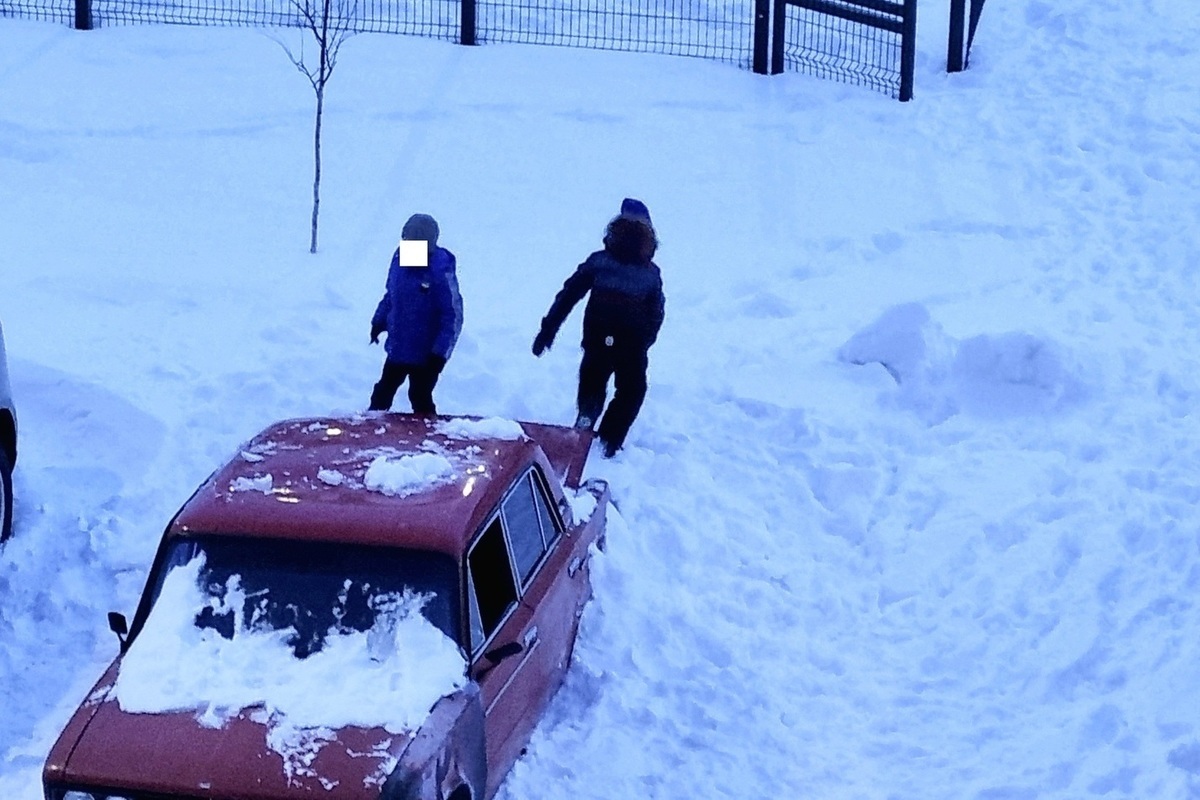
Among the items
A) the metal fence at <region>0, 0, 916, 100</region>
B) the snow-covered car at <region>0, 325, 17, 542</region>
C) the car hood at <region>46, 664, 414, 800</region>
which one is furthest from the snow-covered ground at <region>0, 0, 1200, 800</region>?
the car hood at <region>46, 664, 414, 800</region>

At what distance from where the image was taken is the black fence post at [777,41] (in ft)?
51.5

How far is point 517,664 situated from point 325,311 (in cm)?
519

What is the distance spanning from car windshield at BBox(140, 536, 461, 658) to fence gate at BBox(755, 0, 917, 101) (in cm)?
1028

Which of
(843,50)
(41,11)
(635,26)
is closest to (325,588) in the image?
(843,50)

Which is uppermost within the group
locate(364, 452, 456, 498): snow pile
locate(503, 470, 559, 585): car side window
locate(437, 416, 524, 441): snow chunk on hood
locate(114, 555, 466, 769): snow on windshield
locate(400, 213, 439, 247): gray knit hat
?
locate(400, 213, 439, 247): gray knit hat

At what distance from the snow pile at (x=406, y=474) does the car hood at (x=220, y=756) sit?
1.05 metres

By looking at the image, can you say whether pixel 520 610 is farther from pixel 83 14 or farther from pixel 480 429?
pixel 83 14

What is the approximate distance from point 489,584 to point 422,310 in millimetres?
2987

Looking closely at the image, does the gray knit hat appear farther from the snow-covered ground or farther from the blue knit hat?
the snow-covered ground

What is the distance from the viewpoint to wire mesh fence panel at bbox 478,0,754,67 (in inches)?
Result: 645

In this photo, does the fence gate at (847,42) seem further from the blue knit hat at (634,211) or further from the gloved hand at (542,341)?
the gloved hand at (542,341)

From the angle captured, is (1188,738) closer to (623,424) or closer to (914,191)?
(623,424)

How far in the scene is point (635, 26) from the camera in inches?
655

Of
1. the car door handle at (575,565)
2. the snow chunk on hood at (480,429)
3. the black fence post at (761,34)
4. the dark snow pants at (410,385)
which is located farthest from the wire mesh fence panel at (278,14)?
the car door handle at (575,565)
